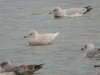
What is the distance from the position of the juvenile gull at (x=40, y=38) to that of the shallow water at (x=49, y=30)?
Answer: 0.20m

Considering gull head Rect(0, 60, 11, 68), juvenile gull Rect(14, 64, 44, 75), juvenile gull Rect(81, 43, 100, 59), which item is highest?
gull head Rect(0, 60, 11, 68)

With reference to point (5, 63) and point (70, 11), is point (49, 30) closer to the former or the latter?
point (70, 11)

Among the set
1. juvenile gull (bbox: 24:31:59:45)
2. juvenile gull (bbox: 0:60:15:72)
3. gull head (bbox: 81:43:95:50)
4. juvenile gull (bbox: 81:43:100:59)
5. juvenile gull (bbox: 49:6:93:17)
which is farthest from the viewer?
juvenile gull (bbox: 49:6:93:17)

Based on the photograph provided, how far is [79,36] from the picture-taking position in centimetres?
2112

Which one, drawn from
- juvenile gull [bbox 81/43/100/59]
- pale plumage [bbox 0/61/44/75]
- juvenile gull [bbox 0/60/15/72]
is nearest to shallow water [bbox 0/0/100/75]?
juvenile gull [bbox 81/43/100/59]

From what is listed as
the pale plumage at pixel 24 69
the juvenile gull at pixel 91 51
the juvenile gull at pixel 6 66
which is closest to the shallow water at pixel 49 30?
the juvenile gull at pixel 91 51

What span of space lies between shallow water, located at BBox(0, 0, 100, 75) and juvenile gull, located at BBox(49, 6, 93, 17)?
203 millimetres

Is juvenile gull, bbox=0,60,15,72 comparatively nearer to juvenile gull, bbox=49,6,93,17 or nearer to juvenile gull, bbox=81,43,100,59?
juvenile gull, bbox=81,43,100,59

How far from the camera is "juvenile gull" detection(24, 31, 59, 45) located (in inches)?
792

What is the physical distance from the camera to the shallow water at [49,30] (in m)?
17.5

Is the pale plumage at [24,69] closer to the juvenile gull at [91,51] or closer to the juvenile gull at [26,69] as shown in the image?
the juvenile gull at [26,69]

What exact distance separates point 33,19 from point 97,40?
4699 millimetres

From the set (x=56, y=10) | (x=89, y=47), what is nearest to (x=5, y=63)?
(x=89, y=47)

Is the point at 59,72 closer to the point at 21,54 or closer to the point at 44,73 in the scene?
the point at 44,73
